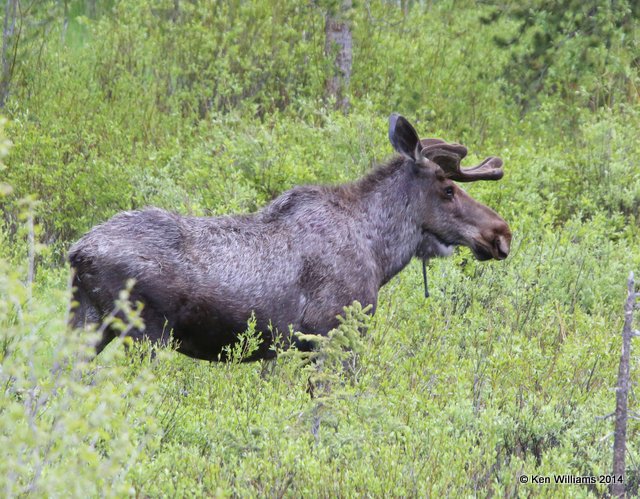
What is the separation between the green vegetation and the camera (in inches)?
191

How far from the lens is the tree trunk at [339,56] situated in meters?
13.8

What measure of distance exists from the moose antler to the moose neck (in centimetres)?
23

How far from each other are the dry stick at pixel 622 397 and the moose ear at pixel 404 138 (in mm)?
2806

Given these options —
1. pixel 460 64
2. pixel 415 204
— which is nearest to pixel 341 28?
→ pixel 460 64

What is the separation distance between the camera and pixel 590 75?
14797 millimetres

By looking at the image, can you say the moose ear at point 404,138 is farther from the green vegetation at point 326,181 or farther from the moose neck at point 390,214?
the green vegetation at point 326,181

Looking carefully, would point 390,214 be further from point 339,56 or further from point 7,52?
point 7,52

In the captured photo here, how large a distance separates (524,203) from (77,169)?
4780 mm

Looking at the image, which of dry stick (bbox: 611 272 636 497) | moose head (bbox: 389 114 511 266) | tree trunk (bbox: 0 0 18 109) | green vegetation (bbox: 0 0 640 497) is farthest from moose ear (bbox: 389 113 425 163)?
tree trunk (bbox: 0 0 18 109)

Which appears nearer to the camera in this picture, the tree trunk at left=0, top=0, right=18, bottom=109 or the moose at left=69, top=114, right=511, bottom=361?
the moose at left=69, top=114, right=511, bottom=361

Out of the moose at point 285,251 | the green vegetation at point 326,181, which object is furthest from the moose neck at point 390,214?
the green vegetation at point 326,181

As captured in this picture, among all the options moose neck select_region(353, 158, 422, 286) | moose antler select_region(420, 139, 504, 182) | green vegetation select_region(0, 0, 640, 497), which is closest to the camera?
green vegetation select_region(0, 0, 640, 497)

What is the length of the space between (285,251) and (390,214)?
96 cm

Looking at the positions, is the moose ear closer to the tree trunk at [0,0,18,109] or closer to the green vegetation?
the green vegetation
